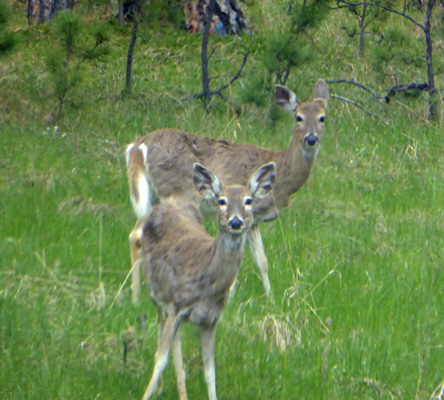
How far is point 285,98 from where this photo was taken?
7.62m

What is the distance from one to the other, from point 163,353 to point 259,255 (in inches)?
87.4

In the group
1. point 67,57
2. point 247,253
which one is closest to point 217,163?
point 247,253

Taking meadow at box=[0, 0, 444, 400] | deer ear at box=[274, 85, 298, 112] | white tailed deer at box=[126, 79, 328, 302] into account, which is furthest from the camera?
deer ear at box=[274, 85, 298, 112]

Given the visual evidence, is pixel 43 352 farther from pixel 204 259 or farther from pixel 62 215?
pixel 62 215

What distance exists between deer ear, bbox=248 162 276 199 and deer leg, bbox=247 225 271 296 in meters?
1.23

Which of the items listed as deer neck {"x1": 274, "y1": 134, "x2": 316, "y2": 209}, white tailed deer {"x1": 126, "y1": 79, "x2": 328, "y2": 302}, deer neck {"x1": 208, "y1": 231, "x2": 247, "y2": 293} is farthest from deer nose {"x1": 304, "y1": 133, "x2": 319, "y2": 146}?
deer neck {"x1": 208, "y1": 231, "x2": 247, "y2": 293}

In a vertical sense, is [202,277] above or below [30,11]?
above

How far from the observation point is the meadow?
177 inches

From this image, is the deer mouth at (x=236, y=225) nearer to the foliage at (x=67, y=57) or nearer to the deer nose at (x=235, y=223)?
the deer nose at (x=235, y=223)

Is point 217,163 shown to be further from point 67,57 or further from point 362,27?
point 362,27

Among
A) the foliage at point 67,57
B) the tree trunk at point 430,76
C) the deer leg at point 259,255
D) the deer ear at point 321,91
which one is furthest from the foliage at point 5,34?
the tree trunk at point 430,76

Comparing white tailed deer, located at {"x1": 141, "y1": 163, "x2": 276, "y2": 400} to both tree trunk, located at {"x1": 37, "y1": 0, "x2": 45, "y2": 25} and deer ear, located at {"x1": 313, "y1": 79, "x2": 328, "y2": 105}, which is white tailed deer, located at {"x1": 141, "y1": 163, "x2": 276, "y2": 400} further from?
tree trunk, located at {"x1": 37, "y1": 0, "x2": 45, "y2": 25}

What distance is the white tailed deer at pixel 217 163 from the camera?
6676mm

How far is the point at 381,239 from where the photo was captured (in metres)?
7.00
